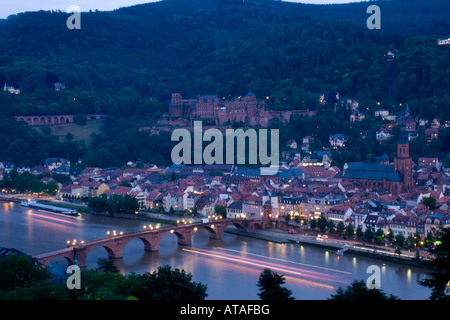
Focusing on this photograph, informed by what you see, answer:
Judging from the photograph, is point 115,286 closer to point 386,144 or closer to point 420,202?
point 420,202

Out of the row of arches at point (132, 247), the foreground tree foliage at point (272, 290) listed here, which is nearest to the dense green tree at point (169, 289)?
the foreground tree foliage at point (272, 290)

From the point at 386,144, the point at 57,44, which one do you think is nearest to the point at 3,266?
the point at 386,144
